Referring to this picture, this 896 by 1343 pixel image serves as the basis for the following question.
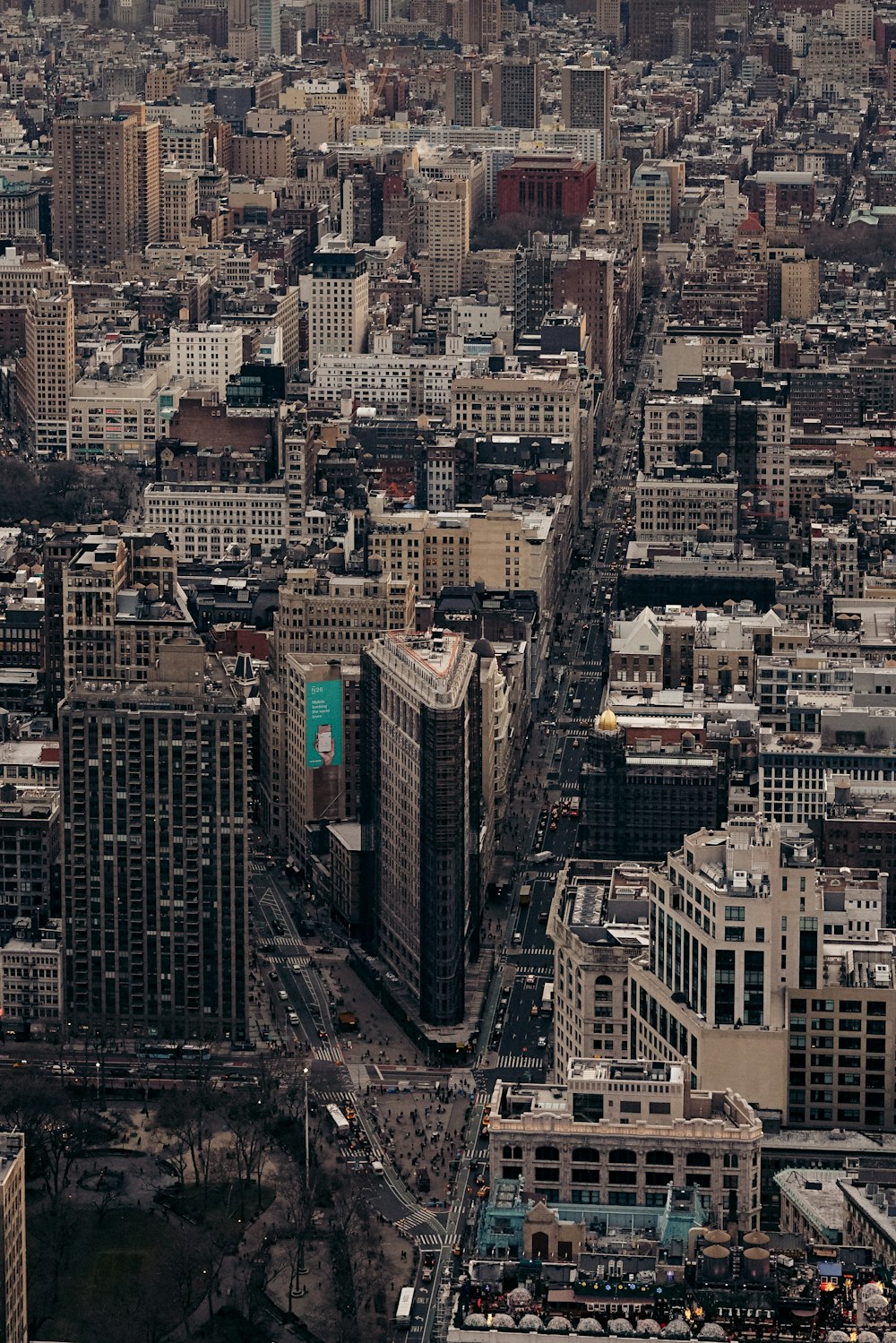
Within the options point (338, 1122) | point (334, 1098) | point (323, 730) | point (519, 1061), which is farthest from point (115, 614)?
point (338, 1122)

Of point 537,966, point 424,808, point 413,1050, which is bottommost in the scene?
point 413,1050

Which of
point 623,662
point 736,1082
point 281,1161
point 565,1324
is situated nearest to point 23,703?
point 623,662

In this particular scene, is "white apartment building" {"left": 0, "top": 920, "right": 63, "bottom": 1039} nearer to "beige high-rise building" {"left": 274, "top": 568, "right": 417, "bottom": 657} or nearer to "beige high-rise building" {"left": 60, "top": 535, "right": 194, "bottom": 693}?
"beige high-rise building" {"left": 60, "top": 535, "right": 194, "bottom": 693}

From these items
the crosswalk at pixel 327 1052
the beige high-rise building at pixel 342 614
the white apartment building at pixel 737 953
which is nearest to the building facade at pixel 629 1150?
the white apartment building at pixel 737 953

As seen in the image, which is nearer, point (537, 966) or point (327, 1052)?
point (327, 1052)

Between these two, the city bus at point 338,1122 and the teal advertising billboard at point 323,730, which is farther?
the teal advertising billboard at point 323,730

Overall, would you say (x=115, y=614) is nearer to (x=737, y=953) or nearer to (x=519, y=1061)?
(x=519, y=1061)

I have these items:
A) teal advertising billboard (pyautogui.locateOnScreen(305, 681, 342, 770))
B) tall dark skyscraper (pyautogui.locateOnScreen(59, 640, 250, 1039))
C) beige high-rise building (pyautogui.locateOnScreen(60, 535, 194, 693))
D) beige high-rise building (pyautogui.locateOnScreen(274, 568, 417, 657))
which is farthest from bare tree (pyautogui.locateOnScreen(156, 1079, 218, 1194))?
beige high-rise building (pyautogui.locateOnScreen(274, 568, 417, 657))

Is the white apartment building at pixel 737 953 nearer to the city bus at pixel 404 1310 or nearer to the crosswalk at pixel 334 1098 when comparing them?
the city bus at pixel 404 1310
